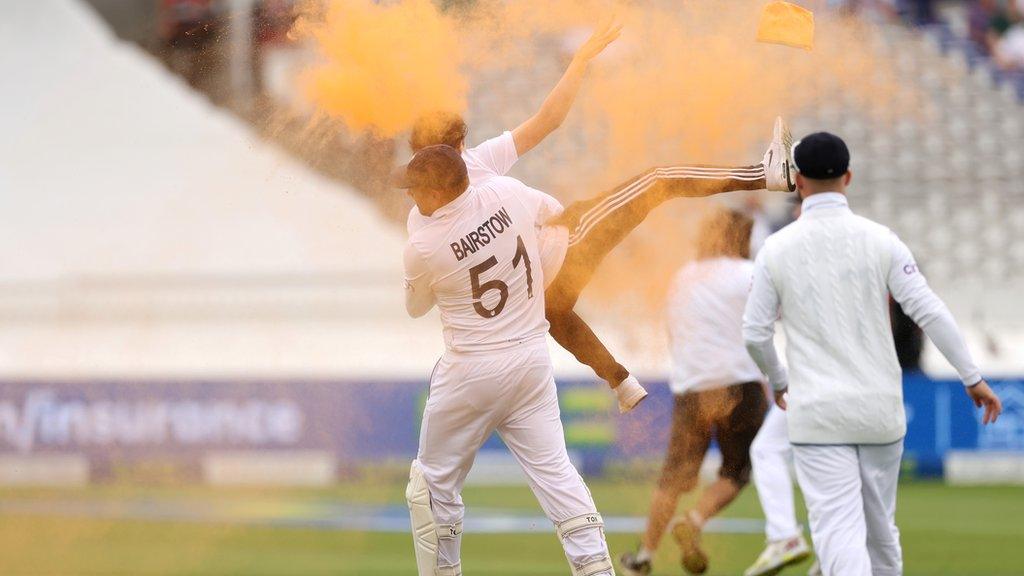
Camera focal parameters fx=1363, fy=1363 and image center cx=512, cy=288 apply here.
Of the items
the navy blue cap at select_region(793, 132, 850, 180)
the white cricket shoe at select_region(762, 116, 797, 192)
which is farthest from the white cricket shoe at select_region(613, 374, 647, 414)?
the navy blue cap at select_region(793, 132, 850, 180)

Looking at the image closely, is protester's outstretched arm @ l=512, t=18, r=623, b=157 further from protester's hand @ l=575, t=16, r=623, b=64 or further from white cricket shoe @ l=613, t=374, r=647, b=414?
white cricket shoe @ l=613, t=374, r=647, b=414

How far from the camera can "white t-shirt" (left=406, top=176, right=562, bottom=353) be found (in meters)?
6.27

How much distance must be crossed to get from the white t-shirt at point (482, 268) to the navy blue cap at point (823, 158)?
1.28m

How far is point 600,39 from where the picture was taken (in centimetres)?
696

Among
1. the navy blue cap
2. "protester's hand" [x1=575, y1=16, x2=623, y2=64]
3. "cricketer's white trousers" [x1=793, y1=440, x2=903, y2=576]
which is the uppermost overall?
"protester's hand" [x1=575, y1=16, x2=623, y2=64]

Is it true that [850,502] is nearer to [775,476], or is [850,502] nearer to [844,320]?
[844,320]

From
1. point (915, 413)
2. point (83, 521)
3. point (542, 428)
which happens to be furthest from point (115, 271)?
point (542, 428)

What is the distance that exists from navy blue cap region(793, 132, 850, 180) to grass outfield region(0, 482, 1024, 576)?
13.0 feet

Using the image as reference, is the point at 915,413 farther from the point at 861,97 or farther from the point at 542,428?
the point at 542,428

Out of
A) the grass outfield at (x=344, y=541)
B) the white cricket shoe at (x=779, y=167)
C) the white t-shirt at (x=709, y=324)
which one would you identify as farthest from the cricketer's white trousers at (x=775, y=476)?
the white cricket shoe at (x=779, y=167)

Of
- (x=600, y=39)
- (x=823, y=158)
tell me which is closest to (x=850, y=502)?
(x=823, y=158)

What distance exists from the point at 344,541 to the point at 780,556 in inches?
169

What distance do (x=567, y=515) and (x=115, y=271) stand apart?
14029 mm

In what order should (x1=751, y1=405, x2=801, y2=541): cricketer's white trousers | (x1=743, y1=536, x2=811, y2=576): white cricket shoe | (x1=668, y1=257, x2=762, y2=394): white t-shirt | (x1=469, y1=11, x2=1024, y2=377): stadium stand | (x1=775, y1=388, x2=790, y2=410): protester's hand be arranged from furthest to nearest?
(x1=469, y1=11, x2=1024, y2=377): stadium stand
(x1=668, y1=257, x2=762, y2=394): white t-shirt
(x1=751, y1=405, x2=801, y2=541): cricketer's white trousers
(x1=743, y1=536, x2=811, y2=576): white cricket shoe
(x1=775, y1=388, x2=790, y2=410): protester's hand
